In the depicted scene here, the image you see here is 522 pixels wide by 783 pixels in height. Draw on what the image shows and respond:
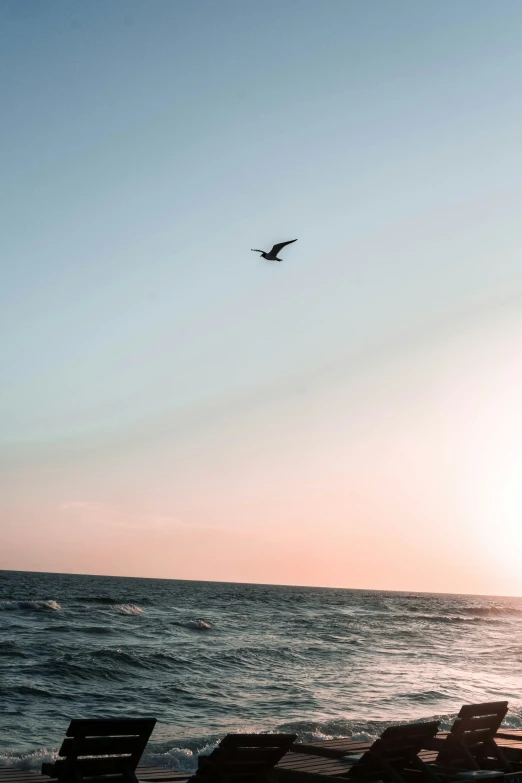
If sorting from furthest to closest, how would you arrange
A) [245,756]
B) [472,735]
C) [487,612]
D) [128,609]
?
[487,612] < [128,609] < [472,735] < [245,756]

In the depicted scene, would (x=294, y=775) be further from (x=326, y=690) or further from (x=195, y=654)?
(x=195, y=654)

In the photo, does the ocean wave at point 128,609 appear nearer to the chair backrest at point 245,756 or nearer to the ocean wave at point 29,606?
the ocean wave at point 29,606

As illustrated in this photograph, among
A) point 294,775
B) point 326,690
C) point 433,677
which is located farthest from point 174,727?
point 433,677

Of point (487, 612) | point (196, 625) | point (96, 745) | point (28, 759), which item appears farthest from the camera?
point (487, 612)

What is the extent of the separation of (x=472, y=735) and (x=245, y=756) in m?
3.20

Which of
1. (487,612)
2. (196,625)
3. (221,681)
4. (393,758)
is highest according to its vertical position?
(393,758)

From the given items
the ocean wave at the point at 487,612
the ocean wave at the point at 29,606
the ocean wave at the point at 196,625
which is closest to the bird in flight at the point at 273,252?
the ocean wave at the point at 196,625

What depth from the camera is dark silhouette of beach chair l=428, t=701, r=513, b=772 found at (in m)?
9.02

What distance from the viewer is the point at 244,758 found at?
7.60 meters

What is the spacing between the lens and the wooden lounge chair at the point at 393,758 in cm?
813

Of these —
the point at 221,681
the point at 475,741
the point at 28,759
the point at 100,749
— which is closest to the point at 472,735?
the point at 475,741

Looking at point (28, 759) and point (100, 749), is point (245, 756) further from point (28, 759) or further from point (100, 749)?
point (28, 759)

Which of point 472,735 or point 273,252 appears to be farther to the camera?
point 273,252

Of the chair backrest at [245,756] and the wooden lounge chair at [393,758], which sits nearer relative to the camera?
the chair backrest at [245,756]
